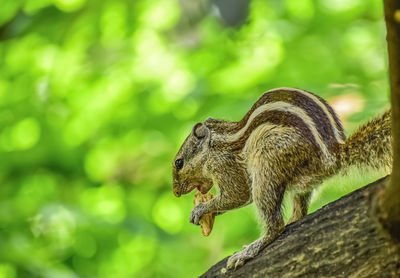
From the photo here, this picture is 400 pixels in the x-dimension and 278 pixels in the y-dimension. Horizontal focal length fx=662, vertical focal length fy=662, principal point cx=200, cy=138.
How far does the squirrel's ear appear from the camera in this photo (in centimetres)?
291

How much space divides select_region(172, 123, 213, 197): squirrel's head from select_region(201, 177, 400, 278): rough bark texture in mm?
604

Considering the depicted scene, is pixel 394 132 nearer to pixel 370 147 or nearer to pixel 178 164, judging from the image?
pixel 370 147

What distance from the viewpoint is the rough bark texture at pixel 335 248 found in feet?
6.83

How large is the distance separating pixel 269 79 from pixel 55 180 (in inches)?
66.1

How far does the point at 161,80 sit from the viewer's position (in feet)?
14.8

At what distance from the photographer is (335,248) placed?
2195 mm

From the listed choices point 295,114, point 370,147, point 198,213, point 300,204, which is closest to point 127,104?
point 198,213

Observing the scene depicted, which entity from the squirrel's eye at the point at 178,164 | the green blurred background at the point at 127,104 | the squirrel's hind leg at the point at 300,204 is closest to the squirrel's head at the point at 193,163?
the squirrel's eye at the point at 178,164

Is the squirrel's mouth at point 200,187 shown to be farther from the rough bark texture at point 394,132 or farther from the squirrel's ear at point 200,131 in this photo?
the rough bark texture at point 394,132

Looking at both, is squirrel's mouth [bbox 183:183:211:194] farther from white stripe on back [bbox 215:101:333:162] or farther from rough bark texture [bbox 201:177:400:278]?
rough bark texture [bbox 201:177:400:278]

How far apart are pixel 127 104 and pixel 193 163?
5.46ft

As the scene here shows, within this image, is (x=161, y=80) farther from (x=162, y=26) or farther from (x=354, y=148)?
(x=354, y=148)

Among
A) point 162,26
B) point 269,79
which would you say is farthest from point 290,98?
point 162,26

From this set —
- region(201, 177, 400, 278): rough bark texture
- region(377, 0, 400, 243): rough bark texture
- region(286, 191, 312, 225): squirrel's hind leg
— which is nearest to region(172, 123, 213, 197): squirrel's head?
region(286, 191, 312, 225): squirrel's hind leg
